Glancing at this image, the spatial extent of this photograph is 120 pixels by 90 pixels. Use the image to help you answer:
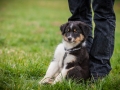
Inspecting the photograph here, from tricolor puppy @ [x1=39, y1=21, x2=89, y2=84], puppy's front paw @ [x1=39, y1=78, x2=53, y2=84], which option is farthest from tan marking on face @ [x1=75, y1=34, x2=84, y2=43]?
puppy's front paw @ [x1=39, y1=78, x2=53, y2=84]

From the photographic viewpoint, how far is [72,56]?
478 centimetres

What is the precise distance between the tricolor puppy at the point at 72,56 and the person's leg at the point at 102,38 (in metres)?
0.15

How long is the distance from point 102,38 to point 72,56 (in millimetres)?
568

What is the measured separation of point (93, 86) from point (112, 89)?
0.93 ft

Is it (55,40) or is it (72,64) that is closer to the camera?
(72,64)

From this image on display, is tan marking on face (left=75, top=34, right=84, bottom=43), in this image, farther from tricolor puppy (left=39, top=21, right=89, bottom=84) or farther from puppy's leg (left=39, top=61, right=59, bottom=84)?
puppy's leg (left=39, top=61, right=59, bottom=84)

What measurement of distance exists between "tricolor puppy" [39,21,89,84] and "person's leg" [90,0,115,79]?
0.15m

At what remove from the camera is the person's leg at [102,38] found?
4.77m

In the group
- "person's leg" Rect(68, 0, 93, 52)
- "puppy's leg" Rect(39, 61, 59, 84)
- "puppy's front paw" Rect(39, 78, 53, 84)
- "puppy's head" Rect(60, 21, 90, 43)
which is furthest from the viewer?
"person's leg" Rect(68, 0, 93, 52)

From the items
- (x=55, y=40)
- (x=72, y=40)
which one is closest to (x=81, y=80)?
(x=72, y=40)

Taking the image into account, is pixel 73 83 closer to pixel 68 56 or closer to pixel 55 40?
pixel 68 56

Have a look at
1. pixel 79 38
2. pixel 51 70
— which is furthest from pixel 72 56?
pixel 51 70

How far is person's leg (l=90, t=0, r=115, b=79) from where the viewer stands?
4.77 metres

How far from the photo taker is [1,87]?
155 inches
